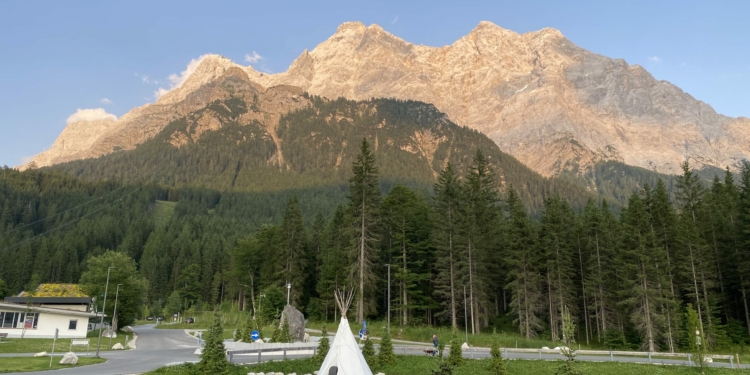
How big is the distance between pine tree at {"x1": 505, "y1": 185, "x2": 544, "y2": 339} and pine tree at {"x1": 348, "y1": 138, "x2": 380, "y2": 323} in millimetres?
17274

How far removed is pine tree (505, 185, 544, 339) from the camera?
52000 mm

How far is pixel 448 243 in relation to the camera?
56656mm

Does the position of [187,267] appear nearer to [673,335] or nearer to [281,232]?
[281,232]

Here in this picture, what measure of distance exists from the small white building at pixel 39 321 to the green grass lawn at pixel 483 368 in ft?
129

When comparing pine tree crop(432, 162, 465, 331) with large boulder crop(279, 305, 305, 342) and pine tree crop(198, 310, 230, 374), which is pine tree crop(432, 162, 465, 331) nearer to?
large boulder crop(279, 305, 305, 342)

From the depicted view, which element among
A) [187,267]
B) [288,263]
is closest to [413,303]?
[288,263]

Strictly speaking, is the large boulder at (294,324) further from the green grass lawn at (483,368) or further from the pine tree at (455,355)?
the pine tree at (455,355)

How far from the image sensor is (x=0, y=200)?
159250mm

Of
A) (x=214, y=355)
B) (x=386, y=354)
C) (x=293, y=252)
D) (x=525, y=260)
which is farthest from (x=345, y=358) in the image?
(x=293, y=252)

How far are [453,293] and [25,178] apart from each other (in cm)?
19758

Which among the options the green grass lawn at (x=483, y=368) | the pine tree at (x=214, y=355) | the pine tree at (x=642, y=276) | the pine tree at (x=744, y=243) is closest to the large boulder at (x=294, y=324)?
the green grass lawn at (x=483, y=368)

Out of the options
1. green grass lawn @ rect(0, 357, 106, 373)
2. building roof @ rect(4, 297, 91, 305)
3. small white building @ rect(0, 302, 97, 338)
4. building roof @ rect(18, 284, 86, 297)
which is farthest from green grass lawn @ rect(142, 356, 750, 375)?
building roof @ rect(18, 284, 86, 297)

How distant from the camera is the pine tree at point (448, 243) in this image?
54.9 m

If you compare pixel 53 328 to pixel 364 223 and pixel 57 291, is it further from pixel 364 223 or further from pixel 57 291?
pixel 364 223
